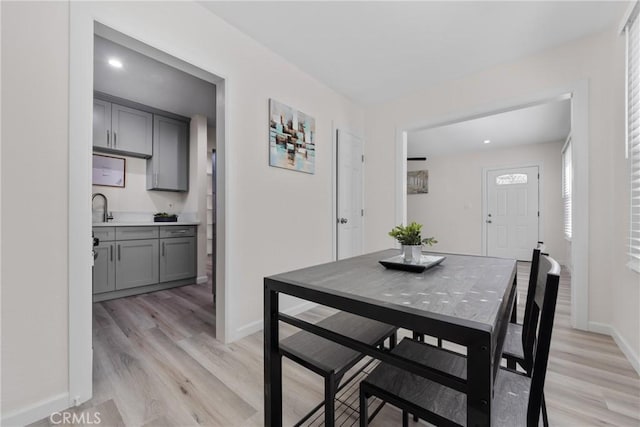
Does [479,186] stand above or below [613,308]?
above

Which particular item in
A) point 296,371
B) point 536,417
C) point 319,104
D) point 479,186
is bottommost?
point 296,371

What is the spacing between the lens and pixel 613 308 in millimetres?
2152

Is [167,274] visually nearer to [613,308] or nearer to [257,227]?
[257,227]

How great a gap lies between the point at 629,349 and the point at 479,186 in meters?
4.86

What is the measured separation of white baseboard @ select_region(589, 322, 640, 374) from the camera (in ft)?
5.57

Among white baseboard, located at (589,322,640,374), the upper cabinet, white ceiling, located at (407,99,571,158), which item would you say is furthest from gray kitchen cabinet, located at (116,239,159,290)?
white baseboard, located at (589,322,640,374)

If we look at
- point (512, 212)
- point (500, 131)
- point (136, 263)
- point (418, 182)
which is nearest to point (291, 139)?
point (136, 263)

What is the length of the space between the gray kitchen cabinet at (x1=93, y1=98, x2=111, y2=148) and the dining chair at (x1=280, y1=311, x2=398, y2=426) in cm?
350

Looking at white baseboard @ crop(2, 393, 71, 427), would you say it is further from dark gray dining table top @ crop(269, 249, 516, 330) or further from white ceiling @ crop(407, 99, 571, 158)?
white ceiling @ crop(407, 99, 571, 158)

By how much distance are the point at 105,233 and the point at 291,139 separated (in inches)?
94.9

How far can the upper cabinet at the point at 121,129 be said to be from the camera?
3.19m

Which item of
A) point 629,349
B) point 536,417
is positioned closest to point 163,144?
point 536,417

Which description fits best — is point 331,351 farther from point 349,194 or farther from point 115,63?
point 115,63

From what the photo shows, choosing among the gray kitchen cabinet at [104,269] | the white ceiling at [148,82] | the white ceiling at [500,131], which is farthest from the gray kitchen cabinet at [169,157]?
the white ceiling at [500,131]
